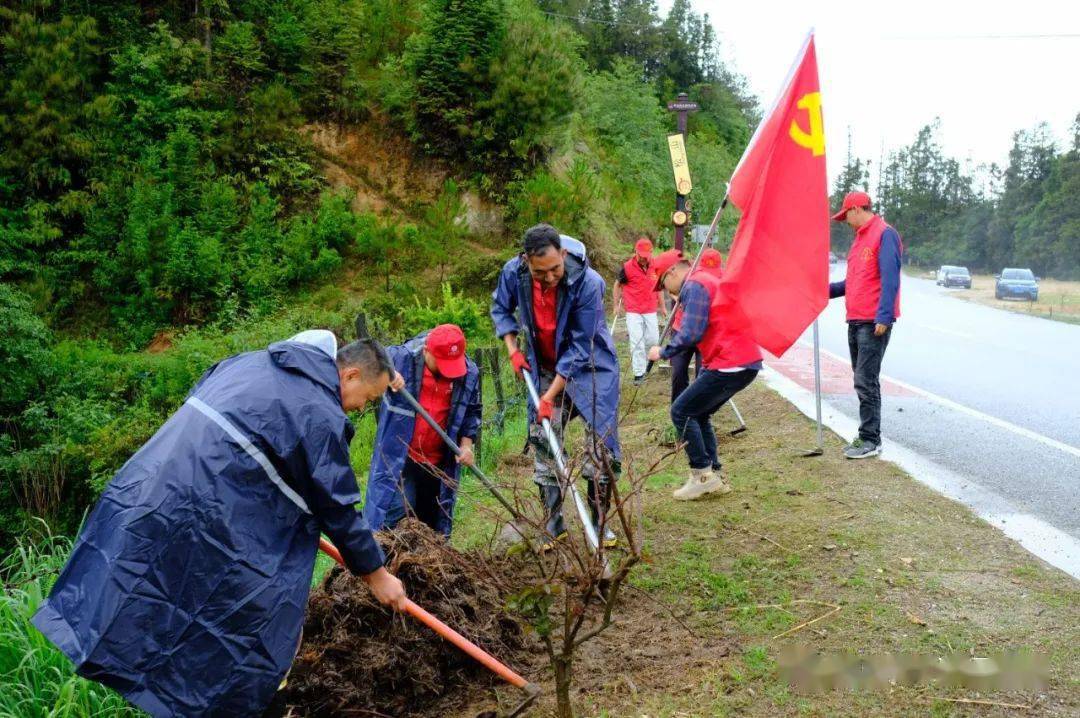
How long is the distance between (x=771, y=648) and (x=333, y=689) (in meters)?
1.94

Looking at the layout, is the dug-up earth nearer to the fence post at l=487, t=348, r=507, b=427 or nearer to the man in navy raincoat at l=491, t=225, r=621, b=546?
the man in navy raincoat at l=491, t=225, r=621, b=546

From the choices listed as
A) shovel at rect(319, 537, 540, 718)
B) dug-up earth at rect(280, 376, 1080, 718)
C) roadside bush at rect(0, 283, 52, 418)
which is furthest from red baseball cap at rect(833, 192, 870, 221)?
roadside bush at rect(0, 283, 52, 418)

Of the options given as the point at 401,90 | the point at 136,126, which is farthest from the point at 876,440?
the point at 136,126

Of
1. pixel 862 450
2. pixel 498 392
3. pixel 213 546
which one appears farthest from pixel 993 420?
pixel 213 546

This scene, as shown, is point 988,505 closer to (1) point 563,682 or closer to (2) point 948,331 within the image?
(1) point 563,682

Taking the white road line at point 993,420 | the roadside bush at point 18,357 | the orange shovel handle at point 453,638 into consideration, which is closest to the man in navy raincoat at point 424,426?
the orange shovel handle at point 453,638

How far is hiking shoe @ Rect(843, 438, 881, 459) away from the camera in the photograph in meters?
6.43

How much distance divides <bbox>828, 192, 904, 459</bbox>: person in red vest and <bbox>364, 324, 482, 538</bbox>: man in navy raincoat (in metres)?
3.15

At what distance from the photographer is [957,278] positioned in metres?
40.1

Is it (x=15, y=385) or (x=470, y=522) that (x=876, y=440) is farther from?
(x=15, y=385)

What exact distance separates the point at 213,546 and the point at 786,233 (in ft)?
14.0

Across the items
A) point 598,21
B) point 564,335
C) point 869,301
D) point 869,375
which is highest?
point 598,21

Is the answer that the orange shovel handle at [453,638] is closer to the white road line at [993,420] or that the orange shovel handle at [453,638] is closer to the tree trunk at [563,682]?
the tree trunk at [563,682]

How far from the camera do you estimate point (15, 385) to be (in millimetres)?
11164
